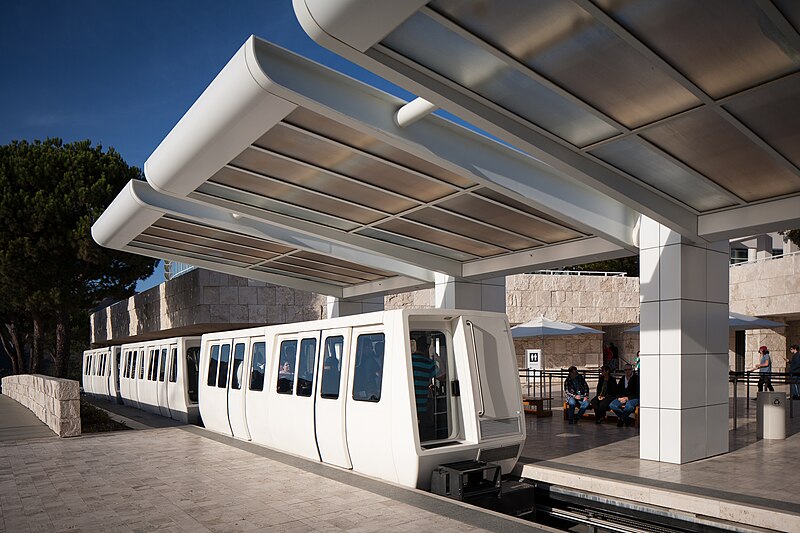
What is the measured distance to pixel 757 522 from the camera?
25.1 feet

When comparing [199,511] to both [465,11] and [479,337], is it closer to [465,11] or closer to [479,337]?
[479,337]

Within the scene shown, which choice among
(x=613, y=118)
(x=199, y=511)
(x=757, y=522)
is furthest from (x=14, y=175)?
(x=757, y=522)

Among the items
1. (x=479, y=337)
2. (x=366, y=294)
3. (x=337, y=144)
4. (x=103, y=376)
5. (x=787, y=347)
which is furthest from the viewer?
(x=787, y=347)

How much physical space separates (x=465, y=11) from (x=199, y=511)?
6.49 meters

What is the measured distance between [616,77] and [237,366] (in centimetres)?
993

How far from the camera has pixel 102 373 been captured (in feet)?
107

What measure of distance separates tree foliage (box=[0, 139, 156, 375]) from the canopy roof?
28.8 meters

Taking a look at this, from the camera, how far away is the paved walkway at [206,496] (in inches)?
304

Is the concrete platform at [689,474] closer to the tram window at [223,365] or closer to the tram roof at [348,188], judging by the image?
the tram roof at [348,188]

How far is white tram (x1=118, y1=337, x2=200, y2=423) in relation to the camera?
19.4 metres

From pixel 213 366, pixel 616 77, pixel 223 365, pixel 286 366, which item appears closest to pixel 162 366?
pixel 213 366

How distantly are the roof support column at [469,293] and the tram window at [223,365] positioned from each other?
5431mm

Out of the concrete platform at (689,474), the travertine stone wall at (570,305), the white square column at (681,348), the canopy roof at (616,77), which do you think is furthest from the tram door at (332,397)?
the travertine stone wall at (570,305)

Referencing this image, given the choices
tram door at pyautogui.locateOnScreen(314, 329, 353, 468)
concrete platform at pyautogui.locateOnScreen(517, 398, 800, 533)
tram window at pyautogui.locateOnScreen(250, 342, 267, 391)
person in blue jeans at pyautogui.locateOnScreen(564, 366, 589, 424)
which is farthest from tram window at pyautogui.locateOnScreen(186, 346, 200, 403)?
person in blue jeans at pyautogui.locateOnScreen(564, 366, 589, 424)
